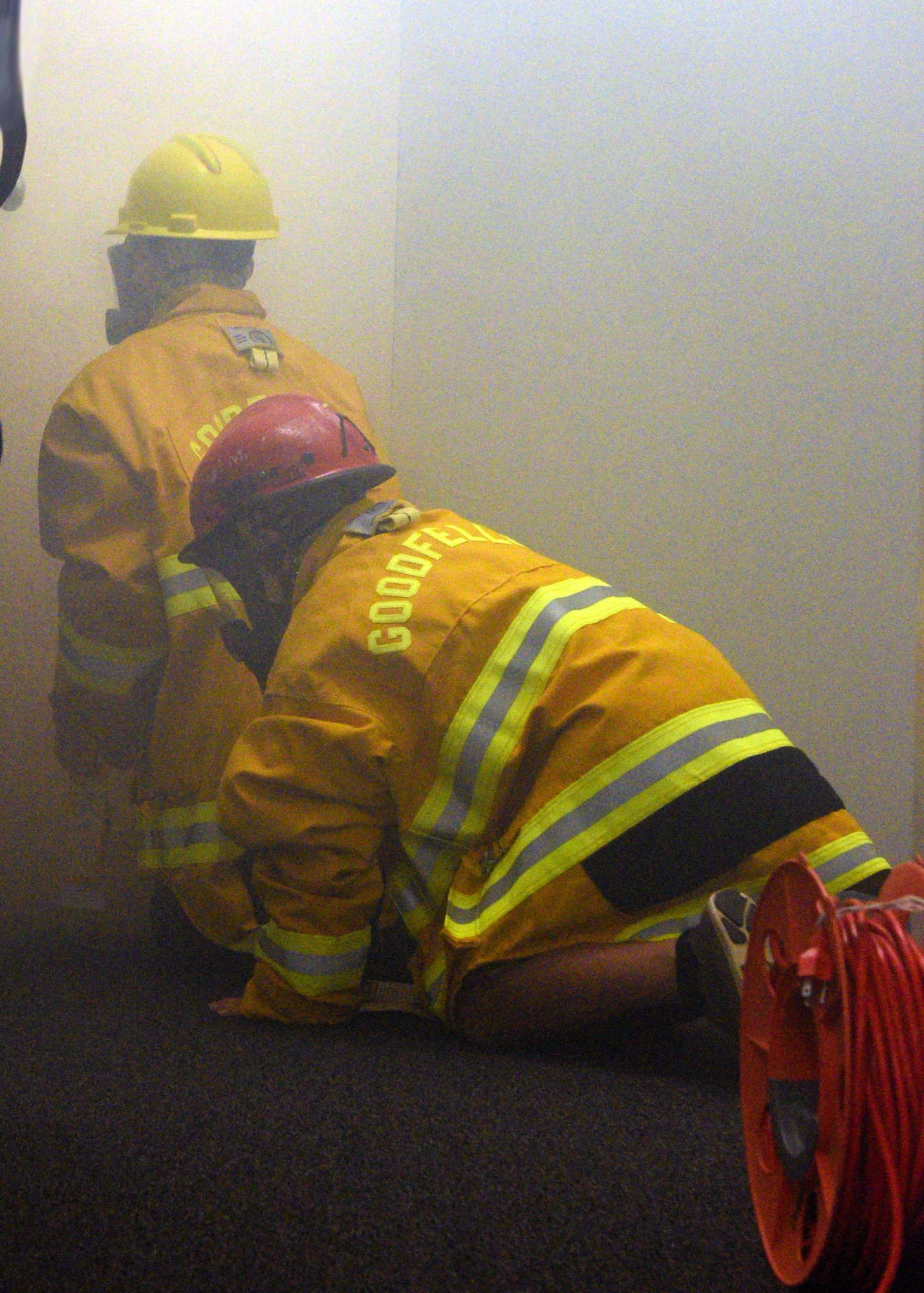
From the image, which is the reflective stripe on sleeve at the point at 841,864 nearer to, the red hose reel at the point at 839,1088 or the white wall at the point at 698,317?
the red hose reel at the point at 839,1088

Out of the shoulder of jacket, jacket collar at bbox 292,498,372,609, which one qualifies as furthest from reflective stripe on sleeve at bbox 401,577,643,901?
the shoulder of jacket

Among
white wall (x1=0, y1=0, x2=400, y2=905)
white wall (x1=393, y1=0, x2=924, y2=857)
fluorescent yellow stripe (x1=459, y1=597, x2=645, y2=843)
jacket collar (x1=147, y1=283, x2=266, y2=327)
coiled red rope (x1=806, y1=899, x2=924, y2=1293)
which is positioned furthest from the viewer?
jacket collar (x1=147, y1=283, x2=266, y2=327)

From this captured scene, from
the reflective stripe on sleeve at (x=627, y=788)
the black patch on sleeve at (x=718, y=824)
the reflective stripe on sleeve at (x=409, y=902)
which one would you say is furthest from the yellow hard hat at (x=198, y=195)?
the black patch on sleeve at (x=718, y=824)

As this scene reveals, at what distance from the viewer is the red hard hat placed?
2201mm

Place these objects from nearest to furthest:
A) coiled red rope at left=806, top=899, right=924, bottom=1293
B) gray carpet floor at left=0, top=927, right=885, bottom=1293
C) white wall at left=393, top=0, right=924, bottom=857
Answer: coiled red rope at left=806, top=899, right=924, bottom=1293 < gray carpet floor at left=0, top=927, right=885, bottom=1293 < white wall at left=393, top=0, right=924, bottom=857

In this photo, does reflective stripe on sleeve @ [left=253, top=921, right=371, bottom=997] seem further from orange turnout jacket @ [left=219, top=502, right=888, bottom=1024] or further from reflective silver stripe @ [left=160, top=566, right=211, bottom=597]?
reflective silver stripe @ [left=160, top=566, right=211, bottom=597]

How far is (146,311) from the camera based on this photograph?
105 inches

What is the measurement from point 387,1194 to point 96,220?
6.68 ft

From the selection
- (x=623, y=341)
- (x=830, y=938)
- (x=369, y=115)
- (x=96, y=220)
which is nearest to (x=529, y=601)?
(x=830, y=938)

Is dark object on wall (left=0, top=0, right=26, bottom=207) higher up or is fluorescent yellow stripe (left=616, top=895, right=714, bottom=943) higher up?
dark object on wall (left=0, top=0, right=26, bottom=207)

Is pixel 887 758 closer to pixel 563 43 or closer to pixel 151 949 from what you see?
pixel 151 949

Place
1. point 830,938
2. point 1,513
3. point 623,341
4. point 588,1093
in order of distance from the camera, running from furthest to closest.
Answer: point 623,341 < point 1,513 < point 588,1093 < point 830,938

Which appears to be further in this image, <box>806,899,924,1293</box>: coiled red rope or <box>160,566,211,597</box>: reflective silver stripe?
<box>160,566,211,597</box>: reflective silver stripe

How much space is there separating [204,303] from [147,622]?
2.46 ft
